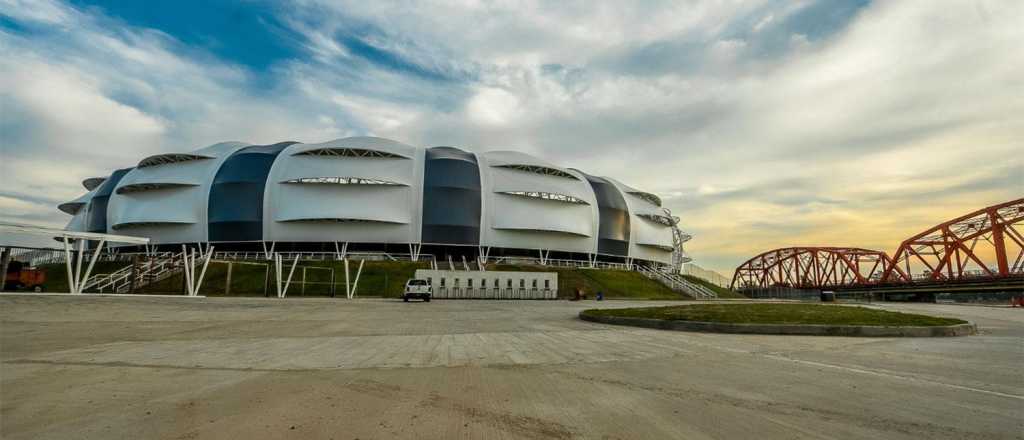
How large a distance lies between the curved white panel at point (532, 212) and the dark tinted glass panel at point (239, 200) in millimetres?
25590

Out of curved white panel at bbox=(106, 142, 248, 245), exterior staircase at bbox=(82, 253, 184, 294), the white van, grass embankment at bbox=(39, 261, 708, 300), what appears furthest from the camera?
curved white panel at bbox=(106, 142, 248, 245)

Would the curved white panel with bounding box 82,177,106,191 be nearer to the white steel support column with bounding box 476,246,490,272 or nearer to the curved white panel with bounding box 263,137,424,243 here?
the curved white panel with bounding box 263,137,424,243

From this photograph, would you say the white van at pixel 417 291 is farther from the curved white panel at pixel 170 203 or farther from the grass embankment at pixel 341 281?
the curved white panel at pixel 170 203

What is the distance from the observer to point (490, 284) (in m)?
38.8

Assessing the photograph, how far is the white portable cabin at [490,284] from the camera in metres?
37.2

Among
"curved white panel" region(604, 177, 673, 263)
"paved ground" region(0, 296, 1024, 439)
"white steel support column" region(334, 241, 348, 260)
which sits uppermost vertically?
"curved white panel" region(604, 177, 673, 263)

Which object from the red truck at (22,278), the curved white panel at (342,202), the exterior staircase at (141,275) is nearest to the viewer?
the red truck at (22,278)

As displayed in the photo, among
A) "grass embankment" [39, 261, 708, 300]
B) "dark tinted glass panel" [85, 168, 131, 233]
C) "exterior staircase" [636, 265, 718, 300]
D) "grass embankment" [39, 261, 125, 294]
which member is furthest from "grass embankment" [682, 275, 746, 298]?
"dark tinted glass panel" [85, 168, 131, 233]

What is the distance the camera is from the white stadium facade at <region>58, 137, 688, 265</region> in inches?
2142

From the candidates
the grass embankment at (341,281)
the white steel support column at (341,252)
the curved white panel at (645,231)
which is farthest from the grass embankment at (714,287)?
the white steel support column at (341,252)

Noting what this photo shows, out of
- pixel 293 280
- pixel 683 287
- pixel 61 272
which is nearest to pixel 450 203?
pixel 293 280

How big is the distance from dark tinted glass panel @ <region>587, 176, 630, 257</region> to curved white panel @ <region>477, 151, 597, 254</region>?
47.4 inches

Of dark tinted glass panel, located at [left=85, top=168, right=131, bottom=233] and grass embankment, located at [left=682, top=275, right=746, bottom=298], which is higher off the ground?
dark tinted glass panel, located at [left=85, top=168, right=131, bottom=233]

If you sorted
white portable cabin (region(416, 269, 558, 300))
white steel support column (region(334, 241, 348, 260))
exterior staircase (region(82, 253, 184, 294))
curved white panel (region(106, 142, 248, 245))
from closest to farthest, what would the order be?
white portable cabin (region(416, 269, 558, 300)), exterior staircase (region(82, 253, 184, 294)), white steel support column (region(334, 241, 348, 260)), curved white panel (region(106, 142, 248, 245))
